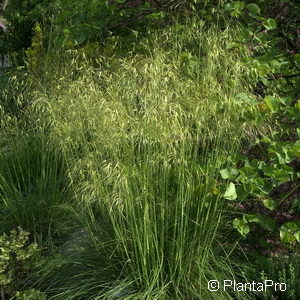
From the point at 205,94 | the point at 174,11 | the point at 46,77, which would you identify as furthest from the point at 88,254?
the point at 174,11

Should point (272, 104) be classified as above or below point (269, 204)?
above

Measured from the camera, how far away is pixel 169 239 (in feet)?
8.86

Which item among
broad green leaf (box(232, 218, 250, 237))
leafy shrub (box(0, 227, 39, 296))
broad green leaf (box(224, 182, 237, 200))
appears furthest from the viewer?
leafy shrub (box(0, 227, 39, 296))

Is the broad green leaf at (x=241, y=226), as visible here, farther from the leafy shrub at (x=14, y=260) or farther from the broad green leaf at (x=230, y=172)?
the leafy shrub at (x=14, y=260)

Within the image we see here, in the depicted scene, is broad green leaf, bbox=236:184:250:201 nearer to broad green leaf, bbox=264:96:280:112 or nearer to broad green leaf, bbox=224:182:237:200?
broad green leaf, bbox=224:182:237:200

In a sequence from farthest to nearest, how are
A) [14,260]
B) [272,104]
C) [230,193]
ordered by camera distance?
1. [14,260]
2. [272,104]
3. [230,193]

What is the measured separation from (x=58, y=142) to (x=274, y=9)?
1.88m

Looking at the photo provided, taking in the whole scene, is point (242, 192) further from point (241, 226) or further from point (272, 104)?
point (272, 104)

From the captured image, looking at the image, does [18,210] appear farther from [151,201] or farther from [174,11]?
[174,11]

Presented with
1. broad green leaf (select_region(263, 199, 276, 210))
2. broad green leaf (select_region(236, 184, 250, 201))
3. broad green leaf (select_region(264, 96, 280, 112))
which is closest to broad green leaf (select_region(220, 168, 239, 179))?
broad green leaf (select_region(236, 184, 250, 201))

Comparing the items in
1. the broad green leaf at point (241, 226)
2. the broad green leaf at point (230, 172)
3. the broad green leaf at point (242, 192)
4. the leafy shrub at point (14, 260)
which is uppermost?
the broad green leaf at point (230, 172)

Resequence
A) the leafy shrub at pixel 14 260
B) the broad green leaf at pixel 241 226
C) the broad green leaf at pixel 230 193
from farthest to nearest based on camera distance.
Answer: the leafy shrub at pixel 14 260 → the broad green leaf at pixel 241 226 → the broad green leaf at pixel 230 193

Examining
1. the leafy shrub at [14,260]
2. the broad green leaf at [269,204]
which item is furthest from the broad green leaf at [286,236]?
the leafy shrub at [14,260]

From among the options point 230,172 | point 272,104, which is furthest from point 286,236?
point 272,104
